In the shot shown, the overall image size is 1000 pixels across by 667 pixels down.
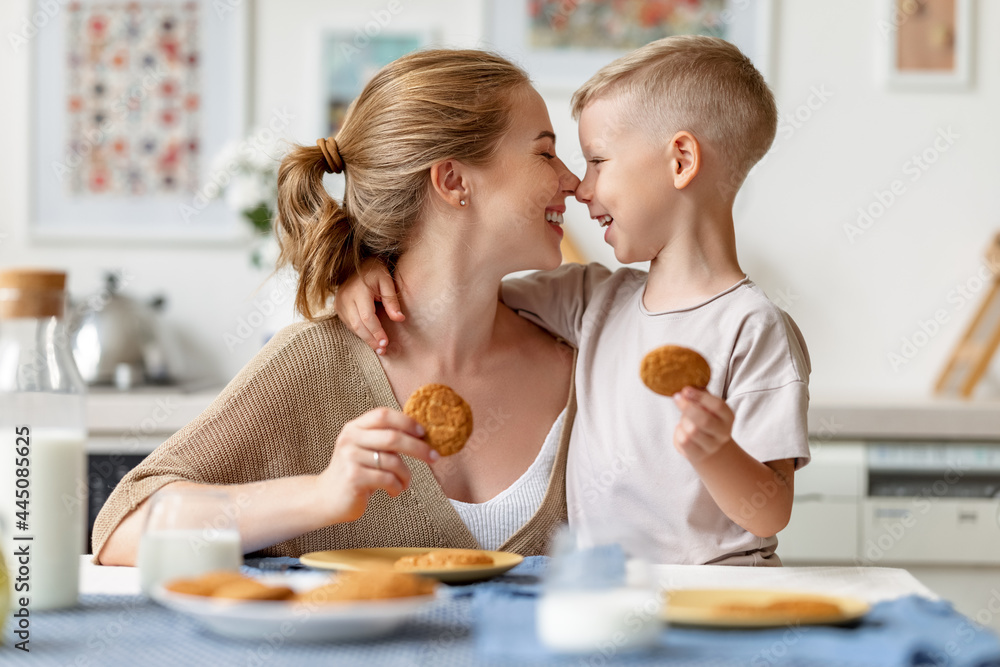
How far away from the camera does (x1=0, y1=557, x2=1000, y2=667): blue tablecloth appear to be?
29.8 inches

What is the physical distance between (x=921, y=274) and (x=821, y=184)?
1.35 feet

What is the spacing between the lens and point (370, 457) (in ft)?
3.49

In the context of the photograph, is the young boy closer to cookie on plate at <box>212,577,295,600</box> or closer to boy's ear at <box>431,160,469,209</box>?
boy's ear at <box>431,160,469,209</box>

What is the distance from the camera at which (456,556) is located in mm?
1039

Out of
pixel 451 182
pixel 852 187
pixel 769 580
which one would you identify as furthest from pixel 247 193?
pixel 769 580

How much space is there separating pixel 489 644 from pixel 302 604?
16 cm

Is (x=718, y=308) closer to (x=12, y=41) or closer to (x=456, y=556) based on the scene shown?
(x=456, y=556)

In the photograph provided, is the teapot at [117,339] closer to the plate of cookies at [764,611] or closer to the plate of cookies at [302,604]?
the plate of cookies at [302,604]

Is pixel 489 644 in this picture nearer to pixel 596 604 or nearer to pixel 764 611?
pixel 596 604

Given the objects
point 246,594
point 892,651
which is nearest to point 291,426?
point 246,594

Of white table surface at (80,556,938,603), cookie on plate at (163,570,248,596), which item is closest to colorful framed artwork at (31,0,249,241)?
white table surface at (80,556,938,603)

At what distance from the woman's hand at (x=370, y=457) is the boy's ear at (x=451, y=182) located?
0.52 metres

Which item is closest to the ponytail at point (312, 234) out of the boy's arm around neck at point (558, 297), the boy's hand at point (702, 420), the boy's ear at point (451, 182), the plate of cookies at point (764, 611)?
the boy's ear at point (451, 182)

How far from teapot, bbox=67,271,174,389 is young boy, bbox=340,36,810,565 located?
1.62m
